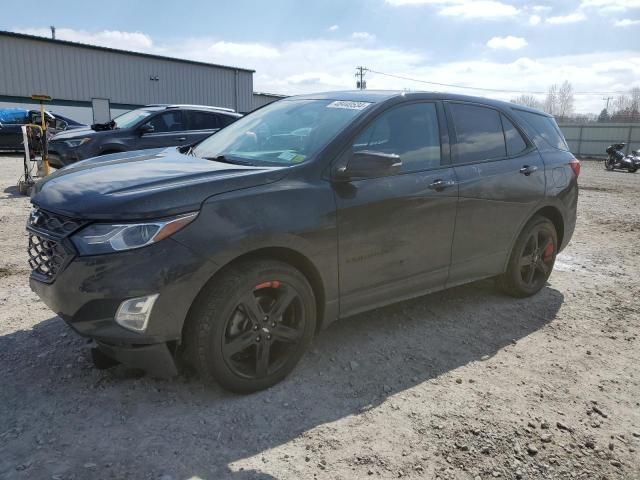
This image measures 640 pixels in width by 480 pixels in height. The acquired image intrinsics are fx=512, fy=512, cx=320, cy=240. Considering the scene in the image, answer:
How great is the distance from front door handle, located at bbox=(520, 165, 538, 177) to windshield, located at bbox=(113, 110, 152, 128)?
7666mm

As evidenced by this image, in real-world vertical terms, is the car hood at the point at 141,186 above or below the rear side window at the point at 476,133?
below

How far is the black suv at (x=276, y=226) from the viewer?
2.55 meters

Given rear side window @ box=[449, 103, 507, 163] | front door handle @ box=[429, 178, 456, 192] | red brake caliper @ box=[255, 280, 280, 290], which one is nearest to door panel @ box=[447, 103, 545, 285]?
rear side window @ box=[449, 103, 507, 163]

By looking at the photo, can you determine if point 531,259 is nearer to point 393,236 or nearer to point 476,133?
point 476,133

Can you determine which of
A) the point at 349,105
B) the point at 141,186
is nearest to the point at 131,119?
the point at 349,105

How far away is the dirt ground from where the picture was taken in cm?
246

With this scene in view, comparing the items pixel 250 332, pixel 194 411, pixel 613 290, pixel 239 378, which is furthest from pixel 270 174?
pixel 613 290

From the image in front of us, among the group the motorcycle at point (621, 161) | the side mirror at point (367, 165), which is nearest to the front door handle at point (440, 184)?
the side mirror at point (367, 165)

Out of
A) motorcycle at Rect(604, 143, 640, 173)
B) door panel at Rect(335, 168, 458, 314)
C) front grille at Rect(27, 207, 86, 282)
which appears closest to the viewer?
front grille at Rect(27, 207, 86, 282)

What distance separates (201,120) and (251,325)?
824 cm

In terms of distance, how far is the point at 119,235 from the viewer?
2516mm

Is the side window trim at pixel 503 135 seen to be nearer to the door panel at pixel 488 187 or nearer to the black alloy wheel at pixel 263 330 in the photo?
the door panel at pixel 488 187

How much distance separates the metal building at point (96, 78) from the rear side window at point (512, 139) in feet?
89.9

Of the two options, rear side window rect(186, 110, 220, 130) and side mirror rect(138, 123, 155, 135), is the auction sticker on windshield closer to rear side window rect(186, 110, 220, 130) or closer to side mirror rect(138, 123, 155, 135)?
side mirror rect(138, 123, 155, 135)
